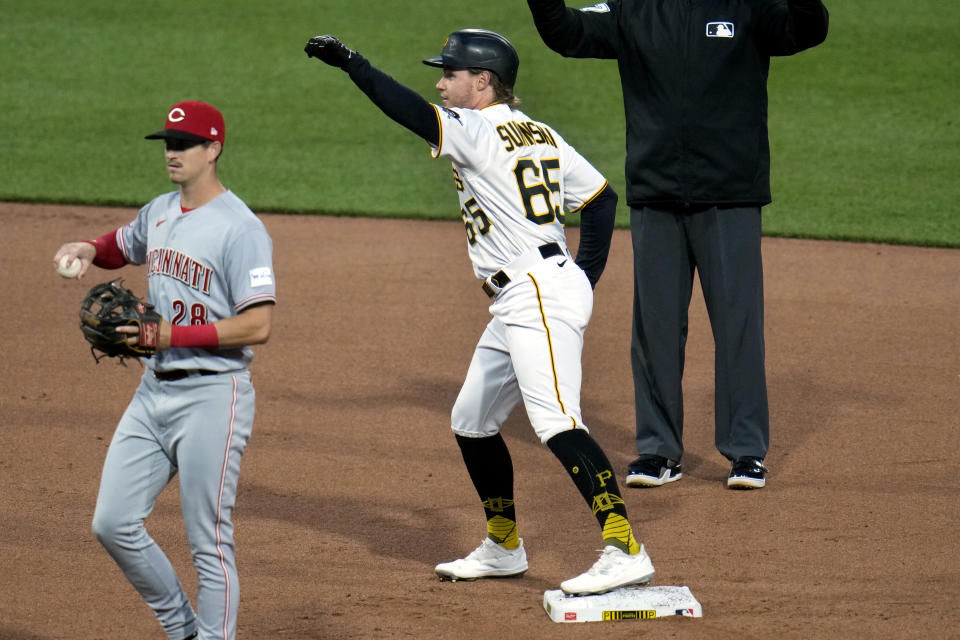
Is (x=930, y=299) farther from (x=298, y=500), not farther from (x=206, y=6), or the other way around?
(x=206, y=6)

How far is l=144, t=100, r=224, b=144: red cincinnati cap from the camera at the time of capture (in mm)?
4035

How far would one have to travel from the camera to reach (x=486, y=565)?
200 inches

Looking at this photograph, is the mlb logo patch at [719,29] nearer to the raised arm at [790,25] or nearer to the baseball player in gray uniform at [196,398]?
the raised arm at [790,25]

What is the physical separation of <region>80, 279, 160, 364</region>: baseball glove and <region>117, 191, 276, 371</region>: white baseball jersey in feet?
0.40

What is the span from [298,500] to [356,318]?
313 centimetres

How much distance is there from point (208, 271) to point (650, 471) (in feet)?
9.14

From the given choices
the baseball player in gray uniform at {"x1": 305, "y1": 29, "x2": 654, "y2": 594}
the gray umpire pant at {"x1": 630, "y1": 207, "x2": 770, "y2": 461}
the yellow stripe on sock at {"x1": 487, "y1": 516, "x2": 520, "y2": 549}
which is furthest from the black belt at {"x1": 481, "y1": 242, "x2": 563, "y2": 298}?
the gray umpire pant at {"x1": 630, "y1": 207, "x2": 770, "y2": 461}

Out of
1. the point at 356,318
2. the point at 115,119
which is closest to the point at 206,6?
the point at 115,119

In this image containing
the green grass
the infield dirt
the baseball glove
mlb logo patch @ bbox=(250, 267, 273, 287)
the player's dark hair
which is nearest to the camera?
the baseball glove

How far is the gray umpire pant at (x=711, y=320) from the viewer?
6.14m

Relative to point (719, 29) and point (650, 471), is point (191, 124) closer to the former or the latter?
point (719, 29)

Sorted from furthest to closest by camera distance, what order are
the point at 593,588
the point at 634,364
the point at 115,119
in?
the point at 115,119
the point at 634,364
the point at 593,588

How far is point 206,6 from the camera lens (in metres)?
20.2

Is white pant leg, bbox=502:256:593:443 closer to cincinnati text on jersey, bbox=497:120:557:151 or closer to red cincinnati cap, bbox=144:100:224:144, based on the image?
cincinnati text on jersey, bbox=497:120:557:151
